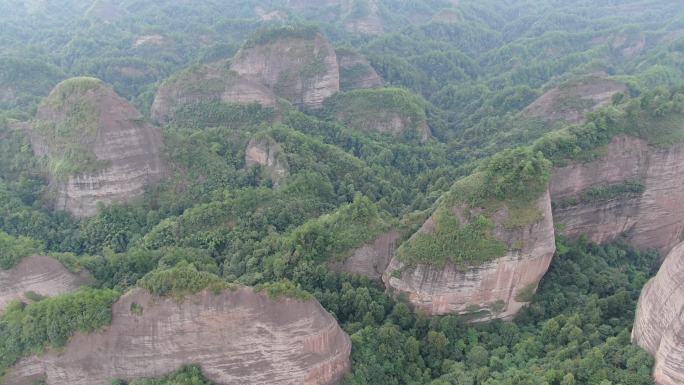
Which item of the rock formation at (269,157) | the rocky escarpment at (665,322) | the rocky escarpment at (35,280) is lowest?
the rocky escarpment at (35,280)

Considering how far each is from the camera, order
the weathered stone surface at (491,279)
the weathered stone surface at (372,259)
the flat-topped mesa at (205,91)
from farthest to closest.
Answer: the flat-topped mesa at (205,91), the weathered stone surface at (372,259), the weathered stone surface at (491,279)

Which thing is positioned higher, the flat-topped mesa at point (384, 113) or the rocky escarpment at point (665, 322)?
the rocky escarpment at point (665, 322)

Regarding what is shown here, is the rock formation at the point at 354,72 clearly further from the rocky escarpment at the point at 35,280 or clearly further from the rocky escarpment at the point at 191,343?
the rocky escarpment at the point at 191,343

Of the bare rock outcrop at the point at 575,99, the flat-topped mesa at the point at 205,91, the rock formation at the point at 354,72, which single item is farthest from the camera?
the rock formation at the point at 354,72

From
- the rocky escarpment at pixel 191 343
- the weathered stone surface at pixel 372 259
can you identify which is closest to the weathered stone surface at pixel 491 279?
the weathered stone surface at pixel 372 259

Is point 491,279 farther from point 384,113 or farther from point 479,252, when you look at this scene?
point 384,113

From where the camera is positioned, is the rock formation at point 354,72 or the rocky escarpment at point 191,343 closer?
the rocky escarpment at point 191,343
